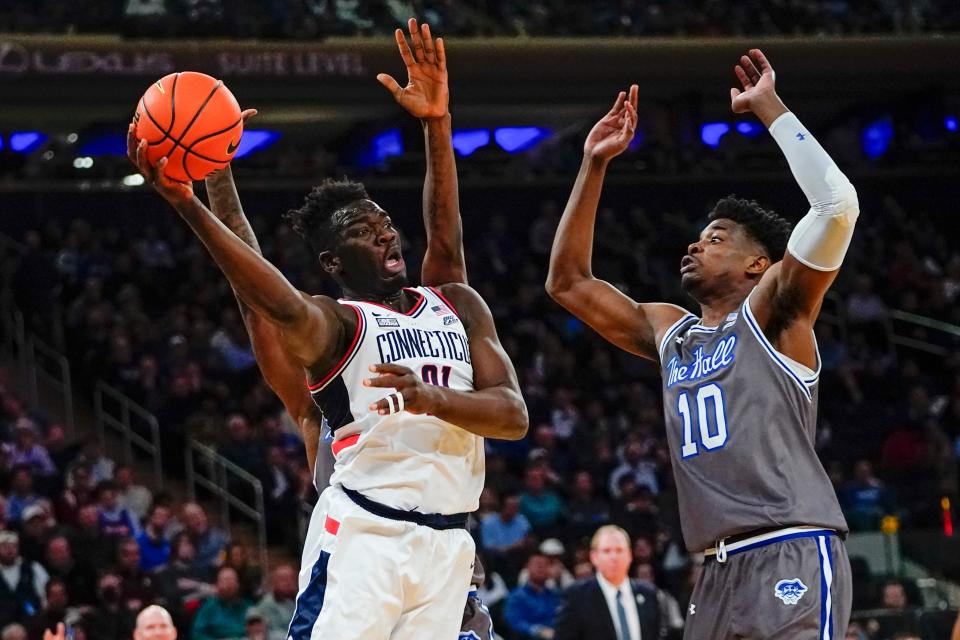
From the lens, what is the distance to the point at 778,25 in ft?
67.2

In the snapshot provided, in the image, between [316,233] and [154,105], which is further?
[316,233]

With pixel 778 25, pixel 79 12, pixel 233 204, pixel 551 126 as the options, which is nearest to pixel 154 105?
pixel 233 204

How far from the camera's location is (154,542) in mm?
12438

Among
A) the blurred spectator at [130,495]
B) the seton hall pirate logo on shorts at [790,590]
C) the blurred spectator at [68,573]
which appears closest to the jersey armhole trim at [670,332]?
the seton hall pirate logo on shorts at [790,590]

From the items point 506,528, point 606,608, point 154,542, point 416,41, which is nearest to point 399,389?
point 416,41

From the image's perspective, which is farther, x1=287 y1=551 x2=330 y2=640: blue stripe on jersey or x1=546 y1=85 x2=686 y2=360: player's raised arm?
x1=546 y1=85 x2=686 y2=360: player's raised arm

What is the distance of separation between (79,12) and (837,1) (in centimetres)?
1064

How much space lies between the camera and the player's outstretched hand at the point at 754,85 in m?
5.15

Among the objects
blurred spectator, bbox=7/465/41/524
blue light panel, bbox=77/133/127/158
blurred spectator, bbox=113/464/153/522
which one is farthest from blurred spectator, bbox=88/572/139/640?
blue light panel, bbox=77/133/127/158

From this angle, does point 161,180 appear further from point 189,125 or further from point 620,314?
point 620,314

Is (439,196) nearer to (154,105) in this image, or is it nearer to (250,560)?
(154,105)

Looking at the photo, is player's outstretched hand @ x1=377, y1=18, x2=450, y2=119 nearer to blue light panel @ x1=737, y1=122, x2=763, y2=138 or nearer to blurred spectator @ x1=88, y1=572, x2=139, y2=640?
blurred spectator @ x1=88, y1=572, x2=139, y2=640

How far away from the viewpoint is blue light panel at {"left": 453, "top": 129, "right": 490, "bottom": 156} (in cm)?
2323

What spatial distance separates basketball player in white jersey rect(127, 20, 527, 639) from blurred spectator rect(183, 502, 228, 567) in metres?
8.05
